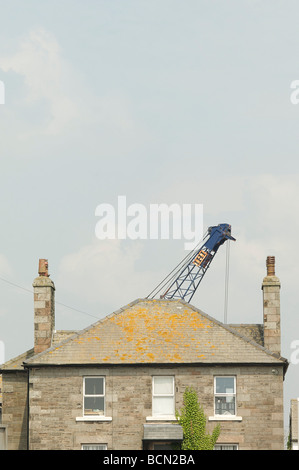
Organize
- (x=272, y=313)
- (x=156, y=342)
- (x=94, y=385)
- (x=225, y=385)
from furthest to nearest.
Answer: (x=272, y=313) < (x=156, y=342) < (x=94, y=385) < (x=225, y=385)

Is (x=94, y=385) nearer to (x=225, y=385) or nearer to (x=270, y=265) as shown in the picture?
(x=225, y=385)

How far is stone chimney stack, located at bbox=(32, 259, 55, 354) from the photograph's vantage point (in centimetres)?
5006

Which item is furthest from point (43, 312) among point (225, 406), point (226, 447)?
point (226, 447)

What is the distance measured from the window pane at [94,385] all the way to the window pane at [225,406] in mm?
5494

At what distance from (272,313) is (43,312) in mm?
11478

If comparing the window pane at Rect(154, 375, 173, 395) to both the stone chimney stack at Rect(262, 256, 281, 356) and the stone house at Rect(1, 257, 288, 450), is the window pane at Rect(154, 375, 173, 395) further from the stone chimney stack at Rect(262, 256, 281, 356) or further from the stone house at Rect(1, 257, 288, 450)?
the stone chimney stack at Rect(262, 256, 281, 356)

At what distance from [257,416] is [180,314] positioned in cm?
662

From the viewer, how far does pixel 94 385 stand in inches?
1875

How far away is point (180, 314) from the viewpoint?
50.3m

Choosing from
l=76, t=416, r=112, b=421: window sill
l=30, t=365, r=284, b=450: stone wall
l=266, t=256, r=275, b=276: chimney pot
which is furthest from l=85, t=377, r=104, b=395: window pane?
l=266, t=256, r=275, b=276: chimney pot

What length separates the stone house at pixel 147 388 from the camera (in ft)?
153

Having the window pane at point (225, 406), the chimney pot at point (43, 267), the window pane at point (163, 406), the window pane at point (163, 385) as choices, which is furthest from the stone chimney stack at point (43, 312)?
the window pane at point (225, 406)

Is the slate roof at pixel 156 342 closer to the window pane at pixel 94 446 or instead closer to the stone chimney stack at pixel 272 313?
the stone chimney stack at pixel 272 313

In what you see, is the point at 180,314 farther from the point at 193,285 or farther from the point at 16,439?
the point at 193,285
